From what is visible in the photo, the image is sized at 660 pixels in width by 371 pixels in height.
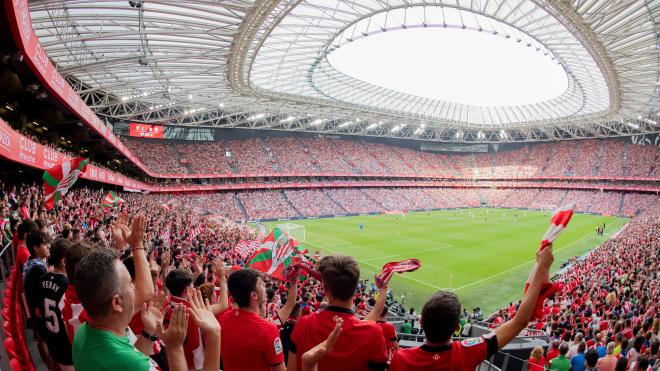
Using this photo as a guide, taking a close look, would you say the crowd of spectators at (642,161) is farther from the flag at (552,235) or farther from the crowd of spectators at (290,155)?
the flag at (552,235)

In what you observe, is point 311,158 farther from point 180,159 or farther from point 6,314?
point 6,314

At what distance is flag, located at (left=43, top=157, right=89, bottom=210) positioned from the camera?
973 centimetres

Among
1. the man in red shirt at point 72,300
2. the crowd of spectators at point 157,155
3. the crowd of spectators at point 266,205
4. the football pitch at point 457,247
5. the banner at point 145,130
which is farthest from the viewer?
the crowd of spectators at point 266,205

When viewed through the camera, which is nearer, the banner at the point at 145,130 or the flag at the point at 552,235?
the flag at the point at 552,235

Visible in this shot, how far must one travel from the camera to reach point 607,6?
2288 centimetres

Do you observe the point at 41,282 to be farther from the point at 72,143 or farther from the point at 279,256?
the point at 72,143

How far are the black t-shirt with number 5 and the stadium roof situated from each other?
755 inches

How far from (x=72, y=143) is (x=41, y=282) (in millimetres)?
35490

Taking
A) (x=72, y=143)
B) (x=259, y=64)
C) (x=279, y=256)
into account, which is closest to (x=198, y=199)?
(x=72, y=143)

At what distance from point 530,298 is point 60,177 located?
35.4 ft

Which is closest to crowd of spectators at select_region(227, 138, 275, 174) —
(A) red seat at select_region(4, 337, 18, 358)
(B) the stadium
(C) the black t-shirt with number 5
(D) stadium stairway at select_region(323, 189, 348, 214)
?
(B) the stadium

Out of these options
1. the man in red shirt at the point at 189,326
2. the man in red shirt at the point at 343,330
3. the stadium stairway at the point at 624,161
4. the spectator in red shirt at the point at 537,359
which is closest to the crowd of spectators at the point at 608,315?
the spectator in red shirt at the point at 537,359

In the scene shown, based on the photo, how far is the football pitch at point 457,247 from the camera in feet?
77.0

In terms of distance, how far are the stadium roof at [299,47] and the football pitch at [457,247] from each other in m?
14.4
